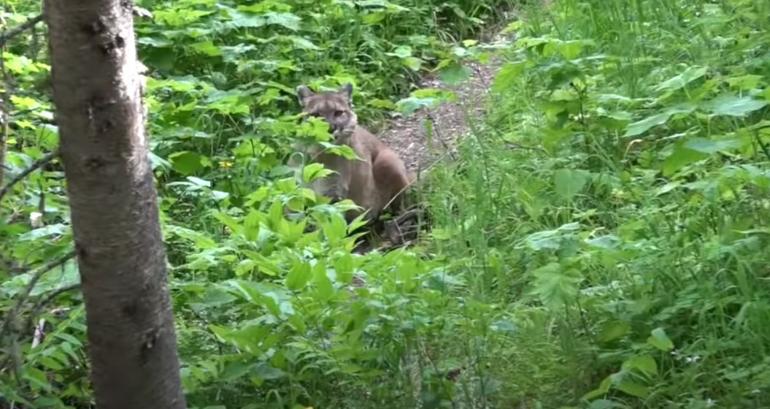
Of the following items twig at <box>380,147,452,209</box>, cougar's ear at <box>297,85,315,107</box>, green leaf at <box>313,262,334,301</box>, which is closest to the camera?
green leaf at <box>313,262,334,301</box>

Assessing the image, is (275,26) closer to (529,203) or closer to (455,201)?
(455,201)

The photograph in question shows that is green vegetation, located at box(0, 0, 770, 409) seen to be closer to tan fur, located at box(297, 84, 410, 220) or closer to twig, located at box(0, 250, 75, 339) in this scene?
twig, located at box(0, 250, 75, 339)

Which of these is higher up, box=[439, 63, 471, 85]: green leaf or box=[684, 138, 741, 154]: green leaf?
box=[684, 138, 741, 154]: green leaf

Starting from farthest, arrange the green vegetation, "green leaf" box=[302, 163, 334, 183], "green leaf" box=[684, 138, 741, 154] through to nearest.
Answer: "green leaf" box=[302, 163, 334, 183]
the green vegetation
"green leaf" box=[684, 138, 741, 154]

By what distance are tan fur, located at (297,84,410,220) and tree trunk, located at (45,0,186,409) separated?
3953mm

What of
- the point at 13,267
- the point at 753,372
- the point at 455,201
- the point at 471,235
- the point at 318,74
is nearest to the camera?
the point at 753,372

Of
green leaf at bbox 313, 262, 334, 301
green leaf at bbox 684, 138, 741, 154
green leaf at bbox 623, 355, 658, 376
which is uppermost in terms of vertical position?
green leaf at bbox 684, 138, 741, 154

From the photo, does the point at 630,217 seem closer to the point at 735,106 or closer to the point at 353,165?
the point at 735,106

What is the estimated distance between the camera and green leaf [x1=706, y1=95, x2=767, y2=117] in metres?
3.80

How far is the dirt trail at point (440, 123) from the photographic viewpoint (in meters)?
7.05

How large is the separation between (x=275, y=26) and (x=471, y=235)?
3.45 metres

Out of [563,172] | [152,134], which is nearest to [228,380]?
[563,172]

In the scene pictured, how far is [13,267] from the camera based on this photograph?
4262mm

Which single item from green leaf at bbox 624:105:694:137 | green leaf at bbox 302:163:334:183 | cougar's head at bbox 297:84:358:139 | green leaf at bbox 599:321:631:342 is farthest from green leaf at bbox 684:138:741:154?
cougar's head at bbox 297:84:358:139
